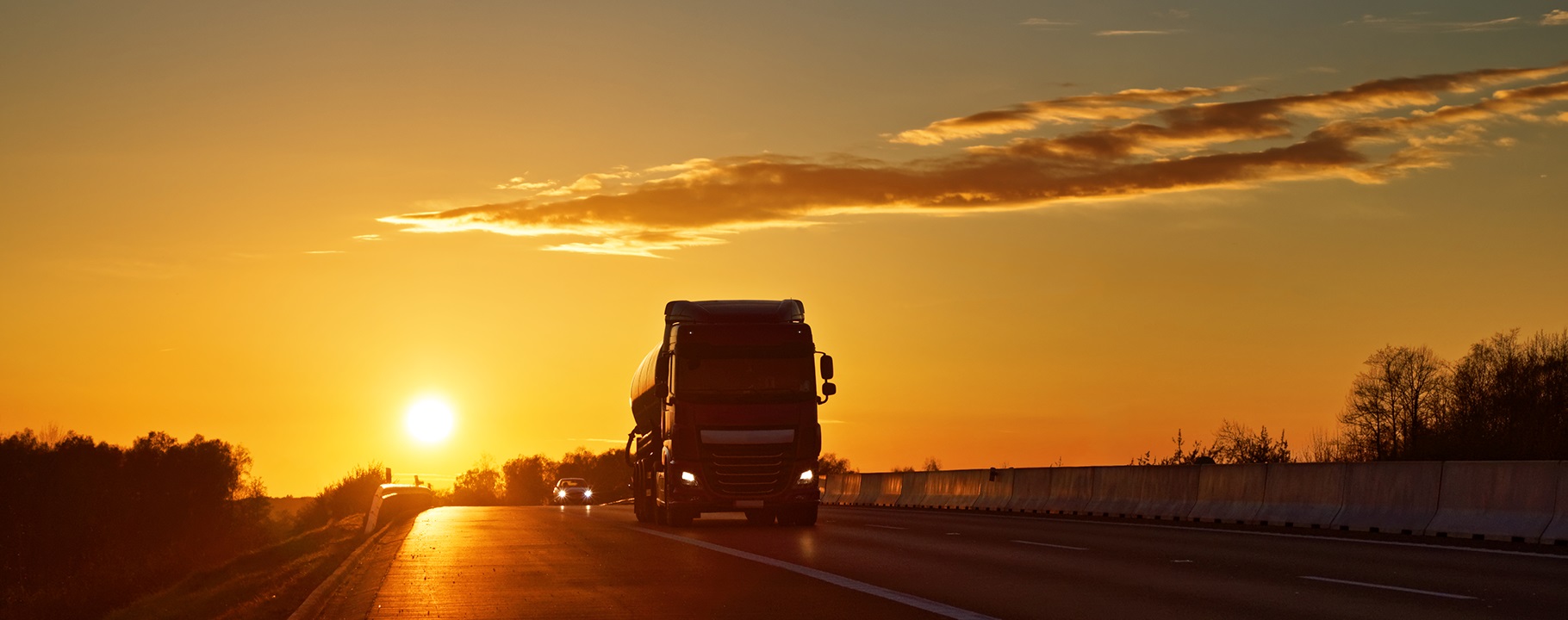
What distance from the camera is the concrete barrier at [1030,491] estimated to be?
36.7 meters

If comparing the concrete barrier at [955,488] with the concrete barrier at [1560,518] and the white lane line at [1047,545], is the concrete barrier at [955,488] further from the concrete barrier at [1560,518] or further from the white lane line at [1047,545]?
the concrete barrier at [1560,518]

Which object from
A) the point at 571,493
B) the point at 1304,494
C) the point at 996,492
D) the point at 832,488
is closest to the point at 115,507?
the point at 571,493

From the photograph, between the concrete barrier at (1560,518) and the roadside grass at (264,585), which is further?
the concrete barrier at (1560,518)

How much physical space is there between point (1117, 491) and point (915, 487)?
12877 millimetres

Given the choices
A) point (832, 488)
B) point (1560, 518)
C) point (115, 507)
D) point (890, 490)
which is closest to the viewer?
point (1560, 518)

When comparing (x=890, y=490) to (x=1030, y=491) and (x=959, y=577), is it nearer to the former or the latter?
(x=1030, y=491)

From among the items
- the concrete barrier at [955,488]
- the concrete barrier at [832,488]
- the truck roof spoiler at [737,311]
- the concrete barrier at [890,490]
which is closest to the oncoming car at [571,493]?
the concrete barrier at [832,488]

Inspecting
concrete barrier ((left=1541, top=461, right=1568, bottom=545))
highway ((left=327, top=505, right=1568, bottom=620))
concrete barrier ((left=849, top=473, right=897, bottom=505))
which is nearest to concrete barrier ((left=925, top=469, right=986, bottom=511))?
concrete barrier ((left=849, top=473, right=897, bottom=505))

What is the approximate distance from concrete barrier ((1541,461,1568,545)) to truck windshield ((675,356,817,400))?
11.6 m

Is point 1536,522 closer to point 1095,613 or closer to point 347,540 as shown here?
point 1095,613

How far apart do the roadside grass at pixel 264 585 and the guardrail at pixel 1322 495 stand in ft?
48.9

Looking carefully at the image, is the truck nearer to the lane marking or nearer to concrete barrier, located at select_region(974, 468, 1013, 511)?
the lane marking

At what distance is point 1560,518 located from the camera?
19578 millimetres

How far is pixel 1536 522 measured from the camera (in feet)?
65.5
